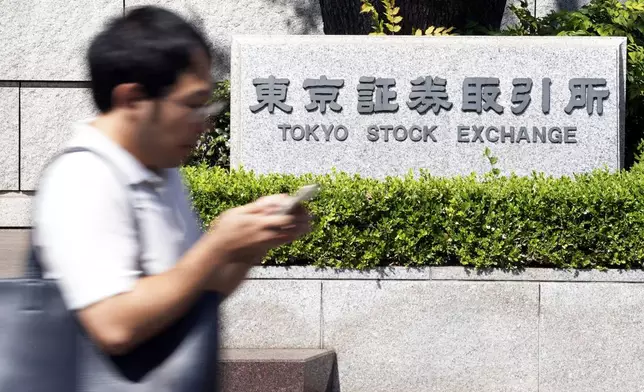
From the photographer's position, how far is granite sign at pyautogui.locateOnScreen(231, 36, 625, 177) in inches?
282

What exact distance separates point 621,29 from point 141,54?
274 inches

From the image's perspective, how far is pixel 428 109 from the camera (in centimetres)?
715

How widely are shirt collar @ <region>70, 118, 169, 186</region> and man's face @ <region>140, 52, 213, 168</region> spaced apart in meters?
0.03

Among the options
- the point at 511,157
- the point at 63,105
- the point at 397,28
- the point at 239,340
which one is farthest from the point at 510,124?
the point at 63,105

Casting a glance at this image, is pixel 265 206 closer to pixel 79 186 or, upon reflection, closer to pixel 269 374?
pixel 79 186

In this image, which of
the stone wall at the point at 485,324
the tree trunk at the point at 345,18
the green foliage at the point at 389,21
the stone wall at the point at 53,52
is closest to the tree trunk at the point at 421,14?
the tree trunk at the point at 345,18

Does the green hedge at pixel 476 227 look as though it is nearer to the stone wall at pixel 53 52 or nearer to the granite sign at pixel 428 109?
the granite sign at pixel 428 109

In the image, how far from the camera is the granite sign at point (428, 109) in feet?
23.5

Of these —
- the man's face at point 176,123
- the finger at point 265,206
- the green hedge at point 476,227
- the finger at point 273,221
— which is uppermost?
the man's face at point 176,123

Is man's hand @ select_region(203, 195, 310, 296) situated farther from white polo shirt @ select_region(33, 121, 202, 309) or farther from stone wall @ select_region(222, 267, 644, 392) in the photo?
stone wall @ select_region(222, 267, 644, 392)

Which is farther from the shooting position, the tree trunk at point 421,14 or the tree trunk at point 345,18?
the tree trunk at point 345,18

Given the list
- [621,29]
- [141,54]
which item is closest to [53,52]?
[621,29]

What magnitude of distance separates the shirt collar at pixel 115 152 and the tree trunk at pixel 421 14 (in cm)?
645

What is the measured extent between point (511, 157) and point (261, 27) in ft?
12.2
